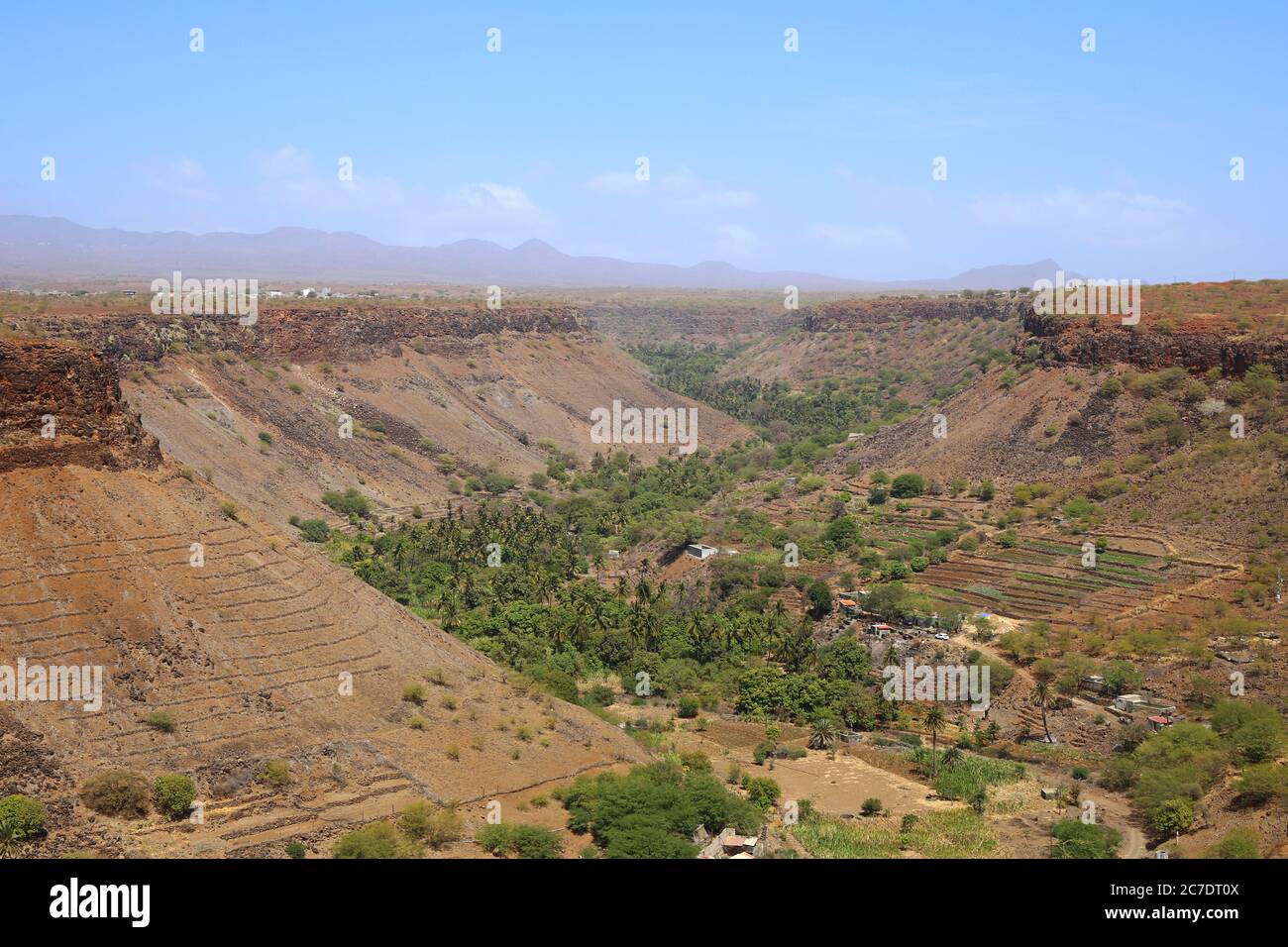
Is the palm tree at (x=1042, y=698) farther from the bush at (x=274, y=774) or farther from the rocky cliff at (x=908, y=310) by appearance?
the rocky cliff at (x=908, y=310)

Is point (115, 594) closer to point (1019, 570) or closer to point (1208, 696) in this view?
point (1208, 696)

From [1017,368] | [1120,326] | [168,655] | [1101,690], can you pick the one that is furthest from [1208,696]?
[1017,368]

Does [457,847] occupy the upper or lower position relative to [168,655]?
lower

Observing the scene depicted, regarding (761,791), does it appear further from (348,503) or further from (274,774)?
(348,503)

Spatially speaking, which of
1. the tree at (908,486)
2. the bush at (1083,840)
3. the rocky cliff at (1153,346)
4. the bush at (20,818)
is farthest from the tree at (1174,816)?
the tree at (908,486)

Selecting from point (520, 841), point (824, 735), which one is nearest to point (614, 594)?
point (824, 735)
